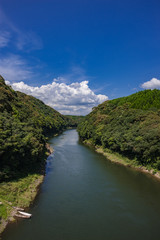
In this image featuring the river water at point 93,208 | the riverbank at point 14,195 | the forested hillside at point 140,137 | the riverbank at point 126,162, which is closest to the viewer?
the river water at point 93,208

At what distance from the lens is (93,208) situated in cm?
2347

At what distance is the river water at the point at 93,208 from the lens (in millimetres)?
18492

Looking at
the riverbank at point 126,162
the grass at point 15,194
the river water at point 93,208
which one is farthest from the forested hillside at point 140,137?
the grass at point 15,194

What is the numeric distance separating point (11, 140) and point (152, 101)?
59043 millimetres

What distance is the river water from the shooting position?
60.7 ft

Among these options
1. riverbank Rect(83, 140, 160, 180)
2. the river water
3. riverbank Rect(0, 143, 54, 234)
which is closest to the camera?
the river water

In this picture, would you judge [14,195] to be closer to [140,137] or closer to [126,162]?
[126,162]

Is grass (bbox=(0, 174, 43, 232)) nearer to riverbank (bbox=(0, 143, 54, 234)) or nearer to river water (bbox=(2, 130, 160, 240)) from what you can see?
riverbank (bbox=(0, 143, 54, 234))

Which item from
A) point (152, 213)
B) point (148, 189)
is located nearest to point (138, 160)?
point (148, 189)

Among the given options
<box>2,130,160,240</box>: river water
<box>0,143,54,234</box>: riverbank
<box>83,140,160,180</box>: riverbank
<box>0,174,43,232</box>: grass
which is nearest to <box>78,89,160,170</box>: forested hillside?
<box>83,140,160,180</box>: riverbank

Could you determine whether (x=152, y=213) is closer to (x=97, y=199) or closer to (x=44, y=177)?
(x=97, y=199)

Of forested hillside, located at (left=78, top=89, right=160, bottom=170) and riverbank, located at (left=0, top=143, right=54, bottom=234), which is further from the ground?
forested hillside, located at (left=78, top=89, right=160, bottom=170)

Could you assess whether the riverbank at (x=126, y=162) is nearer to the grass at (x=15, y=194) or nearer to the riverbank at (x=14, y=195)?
the riverbank at (x=14, y=195)

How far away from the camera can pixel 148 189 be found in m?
30.3
